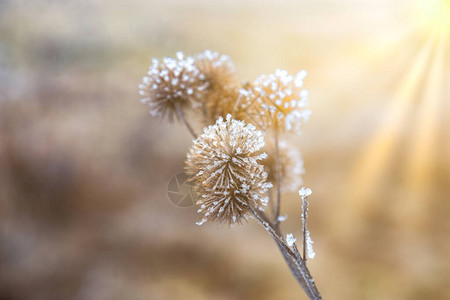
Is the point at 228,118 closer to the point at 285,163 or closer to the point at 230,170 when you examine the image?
the point at 230,170

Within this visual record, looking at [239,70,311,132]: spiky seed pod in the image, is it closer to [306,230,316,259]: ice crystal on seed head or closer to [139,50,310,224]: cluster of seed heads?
[139,50,310,224]: cluster of seed heads

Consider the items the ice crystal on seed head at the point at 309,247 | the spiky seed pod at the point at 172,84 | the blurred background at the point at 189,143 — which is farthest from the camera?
the blurred background at the point at 189,143

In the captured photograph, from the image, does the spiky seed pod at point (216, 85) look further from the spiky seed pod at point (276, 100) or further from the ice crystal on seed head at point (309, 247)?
the ice crystal on seed head at point (309, 247)

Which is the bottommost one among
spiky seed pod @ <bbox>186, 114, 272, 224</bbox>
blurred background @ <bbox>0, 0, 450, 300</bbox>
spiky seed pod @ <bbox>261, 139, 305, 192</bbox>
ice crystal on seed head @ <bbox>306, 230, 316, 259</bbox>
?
ice crystal on seed head @ <bbox>306, 230, 316, 259</bbox>

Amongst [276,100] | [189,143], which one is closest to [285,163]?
[276,100]

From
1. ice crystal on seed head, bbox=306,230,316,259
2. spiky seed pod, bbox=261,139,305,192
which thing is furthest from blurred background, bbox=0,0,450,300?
ice crystal on seed head, bbox=306,230,316,259

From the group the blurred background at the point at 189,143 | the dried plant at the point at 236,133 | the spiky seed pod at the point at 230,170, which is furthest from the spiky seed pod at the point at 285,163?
the blurred background at the point at 189,143

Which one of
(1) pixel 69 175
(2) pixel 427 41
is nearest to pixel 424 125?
(2) pixel 427 41
